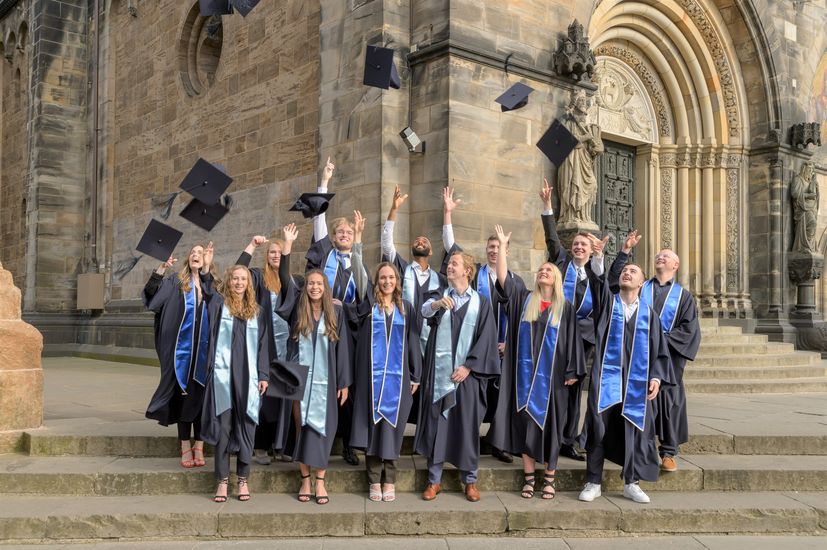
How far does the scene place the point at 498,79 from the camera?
29.1 feet

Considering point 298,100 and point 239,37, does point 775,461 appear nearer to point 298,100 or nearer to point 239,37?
point 298,100

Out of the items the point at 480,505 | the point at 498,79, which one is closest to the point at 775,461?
the point at 480,505

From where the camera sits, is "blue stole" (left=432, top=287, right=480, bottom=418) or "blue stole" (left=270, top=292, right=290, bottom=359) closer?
"blue stole" (left=432, top=287, right=480, bottom=418)

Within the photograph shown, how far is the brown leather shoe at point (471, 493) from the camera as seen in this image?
16.7ft

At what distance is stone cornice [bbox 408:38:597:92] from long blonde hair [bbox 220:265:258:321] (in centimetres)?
442

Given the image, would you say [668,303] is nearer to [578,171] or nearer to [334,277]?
[334,277]

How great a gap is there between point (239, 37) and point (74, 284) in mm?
7807

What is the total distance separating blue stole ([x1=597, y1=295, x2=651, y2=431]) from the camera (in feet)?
16.9

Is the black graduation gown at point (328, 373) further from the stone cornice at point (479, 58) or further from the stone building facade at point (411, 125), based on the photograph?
the stone cornice at point (479, 58)

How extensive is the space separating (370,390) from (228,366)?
1013 millimetres

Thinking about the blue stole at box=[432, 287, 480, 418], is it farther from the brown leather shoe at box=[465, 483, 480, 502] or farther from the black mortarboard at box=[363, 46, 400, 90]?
the black mortarboard at box=[363, 46, 400, 90]

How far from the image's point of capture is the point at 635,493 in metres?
5.10

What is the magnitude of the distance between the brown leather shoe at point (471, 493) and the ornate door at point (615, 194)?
730cm

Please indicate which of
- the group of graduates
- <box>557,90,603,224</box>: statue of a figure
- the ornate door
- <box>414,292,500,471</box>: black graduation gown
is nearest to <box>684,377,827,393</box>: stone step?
<box>557,90,603,224</box>: statue of a figure
